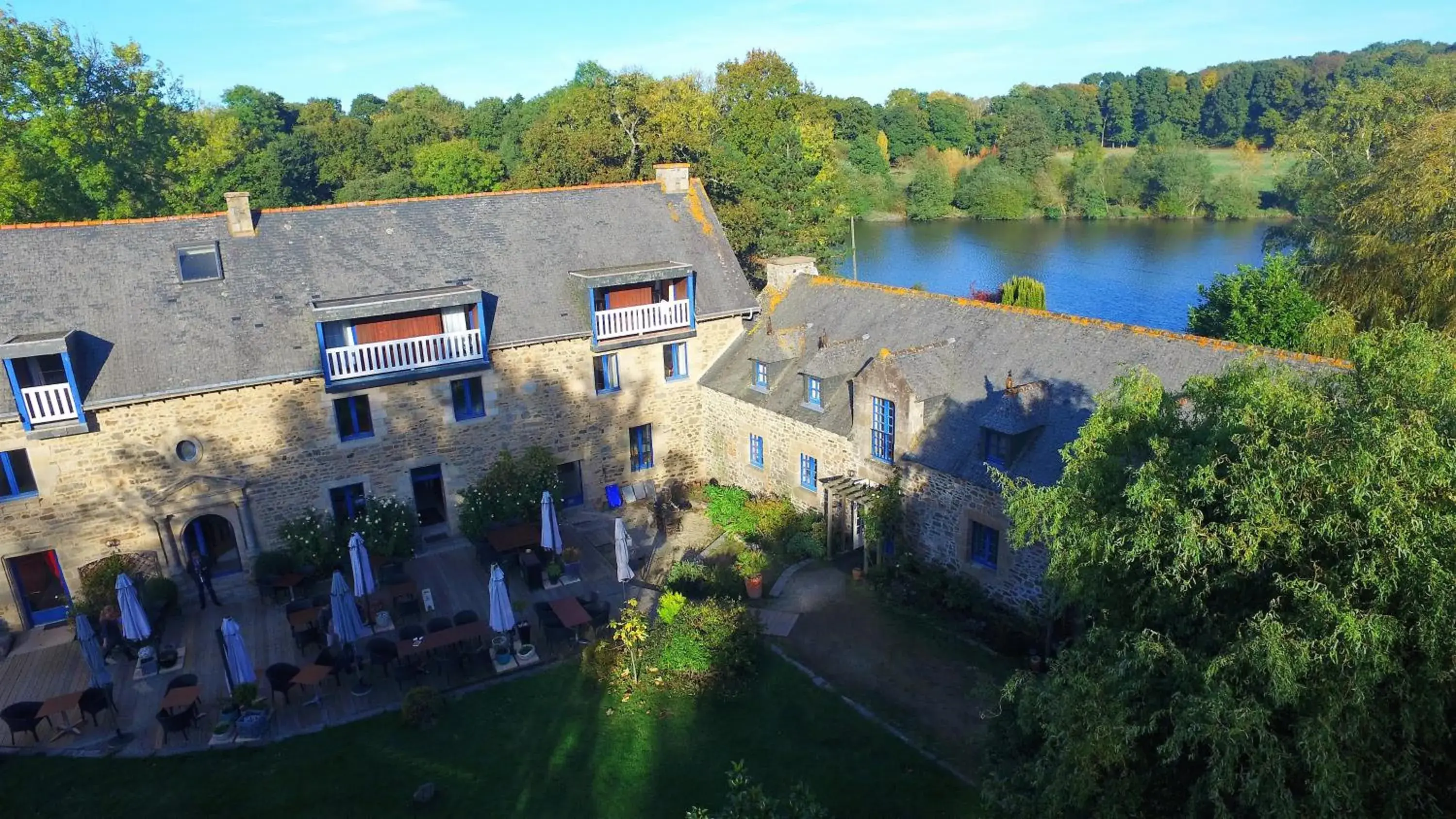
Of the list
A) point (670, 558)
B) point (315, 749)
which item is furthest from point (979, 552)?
point (315, 749)

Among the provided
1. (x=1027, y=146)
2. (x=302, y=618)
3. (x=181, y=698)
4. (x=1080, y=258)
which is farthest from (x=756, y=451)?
(x=1027, y=146)

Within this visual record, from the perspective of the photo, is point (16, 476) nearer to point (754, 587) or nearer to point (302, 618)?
point (302, 618)

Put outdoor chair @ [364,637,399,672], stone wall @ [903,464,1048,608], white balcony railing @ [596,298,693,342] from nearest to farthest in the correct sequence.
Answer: outdoor chair @ [364,637,399,672]
stone wall @ [903,464,1048,608]
white balcony railing @ [596,298,693,342]

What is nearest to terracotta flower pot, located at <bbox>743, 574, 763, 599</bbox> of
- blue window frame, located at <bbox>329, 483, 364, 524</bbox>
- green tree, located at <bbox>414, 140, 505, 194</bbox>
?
blue window frame, located at <bbox>329, 483, 364, 524</bbox>

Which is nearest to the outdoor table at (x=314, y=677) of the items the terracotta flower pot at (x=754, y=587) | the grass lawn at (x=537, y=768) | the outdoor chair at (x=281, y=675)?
the outdoor chair at (x=281, y=675)

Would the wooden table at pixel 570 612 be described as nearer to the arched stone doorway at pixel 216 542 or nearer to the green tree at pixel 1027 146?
the arched stone doorway at pixel 216 542

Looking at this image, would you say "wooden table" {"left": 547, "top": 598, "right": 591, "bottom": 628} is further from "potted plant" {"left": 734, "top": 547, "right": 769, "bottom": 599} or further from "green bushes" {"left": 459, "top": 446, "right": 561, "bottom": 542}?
"green bushes" {"left": 459, "top": 446, "right": 561, "bottom": 542}

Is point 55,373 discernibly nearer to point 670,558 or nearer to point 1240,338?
point 670,558
